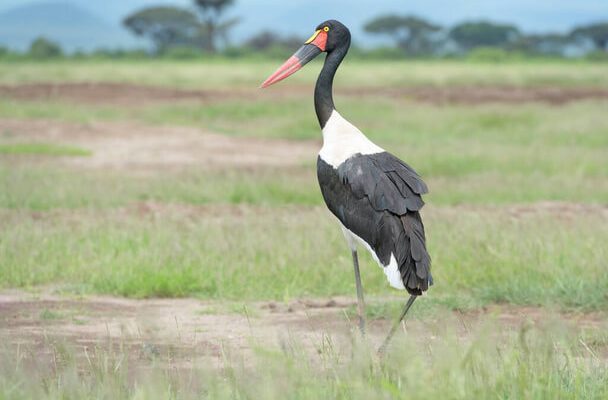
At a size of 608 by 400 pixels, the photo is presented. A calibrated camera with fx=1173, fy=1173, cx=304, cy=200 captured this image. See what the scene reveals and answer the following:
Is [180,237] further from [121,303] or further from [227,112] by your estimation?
[227,112]

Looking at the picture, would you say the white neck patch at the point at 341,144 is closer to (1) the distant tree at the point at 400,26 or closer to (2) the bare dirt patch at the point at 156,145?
(2) the bare dirt patch at the point at 156,145

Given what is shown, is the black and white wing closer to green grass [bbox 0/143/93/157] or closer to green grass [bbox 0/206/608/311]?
green grass [bbox 0/206/608/311]

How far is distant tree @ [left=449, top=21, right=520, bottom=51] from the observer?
91.7m

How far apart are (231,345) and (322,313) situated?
3.36 ft

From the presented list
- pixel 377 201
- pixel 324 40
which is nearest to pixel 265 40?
pixel 324 40

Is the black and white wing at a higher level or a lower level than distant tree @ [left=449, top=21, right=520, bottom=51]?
higher

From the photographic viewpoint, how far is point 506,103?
25.9m

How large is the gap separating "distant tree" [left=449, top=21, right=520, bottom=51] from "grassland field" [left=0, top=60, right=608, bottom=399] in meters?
71.7

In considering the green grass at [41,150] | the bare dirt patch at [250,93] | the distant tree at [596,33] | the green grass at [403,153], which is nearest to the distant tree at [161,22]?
the distant tree at [596,33]

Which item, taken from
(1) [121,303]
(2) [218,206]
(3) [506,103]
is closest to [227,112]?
(3) [506,103]

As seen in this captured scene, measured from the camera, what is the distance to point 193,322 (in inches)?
265

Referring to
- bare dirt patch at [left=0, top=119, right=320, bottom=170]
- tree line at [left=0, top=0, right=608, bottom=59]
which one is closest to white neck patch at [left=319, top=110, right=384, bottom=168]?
bare dirt patch at [left=0, top=119, right=320, bottom=170]

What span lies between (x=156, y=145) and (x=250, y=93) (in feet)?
41.7

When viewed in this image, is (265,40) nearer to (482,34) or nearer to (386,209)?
(482,34)
